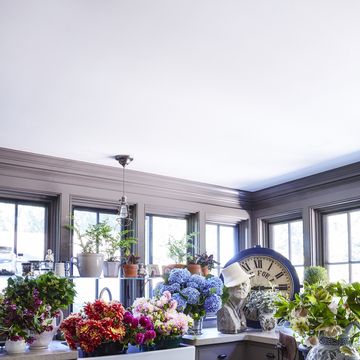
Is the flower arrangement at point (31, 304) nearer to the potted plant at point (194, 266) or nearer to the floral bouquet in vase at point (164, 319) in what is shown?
the floral bouquet in vase at point (164, 319)

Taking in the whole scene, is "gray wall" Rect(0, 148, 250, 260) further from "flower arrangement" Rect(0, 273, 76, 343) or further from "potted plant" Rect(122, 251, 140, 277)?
"flower arrangement" Rect(0, 273, 76, 343)

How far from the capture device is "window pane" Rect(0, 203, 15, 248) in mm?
4086

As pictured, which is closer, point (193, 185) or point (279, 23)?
point (279, 23)

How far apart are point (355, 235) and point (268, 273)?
3.12 feet

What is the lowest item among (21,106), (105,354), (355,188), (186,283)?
(105,354)

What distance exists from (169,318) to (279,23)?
1779 mm

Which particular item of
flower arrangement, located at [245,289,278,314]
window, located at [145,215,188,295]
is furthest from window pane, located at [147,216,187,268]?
flower arrangement, located at [245,289,278,314]

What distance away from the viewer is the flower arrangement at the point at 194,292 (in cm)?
353

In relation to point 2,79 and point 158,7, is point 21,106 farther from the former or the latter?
point 158,7

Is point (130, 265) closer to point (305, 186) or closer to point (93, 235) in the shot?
point (93, 235)

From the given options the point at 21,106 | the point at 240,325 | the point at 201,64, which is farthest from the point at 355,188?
the point at 21,106

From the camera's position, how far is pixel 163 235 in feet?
16.3

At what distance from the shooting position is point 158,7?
2.06 metres

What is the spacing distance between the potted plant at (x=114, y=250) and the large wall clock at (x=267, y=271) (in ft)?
2.78
